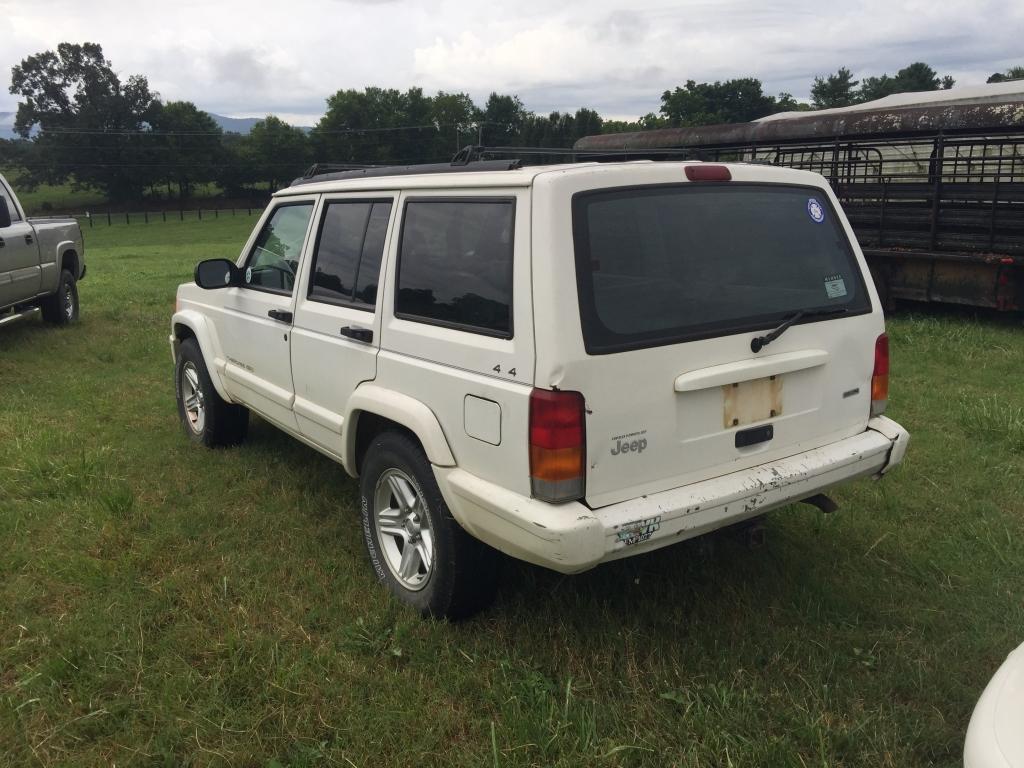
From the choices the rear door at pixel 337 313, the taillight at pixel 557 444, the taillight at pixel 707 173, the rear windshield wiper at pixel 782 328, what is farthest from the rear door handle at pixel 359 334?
the rear windshield wiper at pixel 782 328

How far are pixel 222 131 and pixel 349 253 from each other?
9049cm

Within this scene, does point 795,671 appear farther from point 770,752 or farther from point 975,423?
point 975,423

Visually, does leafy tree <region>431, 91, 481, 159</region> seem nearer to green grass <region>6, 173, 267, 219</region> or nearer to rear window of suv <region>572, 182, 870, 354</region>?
green grass <region>6, 173, 267, 219</region>

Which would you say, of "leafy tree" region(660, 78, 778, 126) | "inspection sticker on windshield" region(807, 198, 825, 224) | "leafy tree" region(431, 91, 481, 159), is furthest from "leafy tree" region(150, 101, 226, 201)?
"inspection sticker on windshield" region(807, 198, 825, 224)

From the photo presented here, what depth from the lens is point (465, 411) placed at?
2.89 meters

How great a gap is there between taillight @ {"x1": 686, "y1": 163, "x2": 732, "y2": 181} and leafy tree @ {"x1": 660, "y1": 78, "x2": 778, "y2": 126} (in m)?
87.4

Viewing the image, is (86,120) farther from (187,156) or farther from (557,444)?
(557,444)

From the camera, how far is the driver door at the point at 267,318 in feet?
13.9

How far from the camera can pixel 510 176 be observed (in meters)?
2.86

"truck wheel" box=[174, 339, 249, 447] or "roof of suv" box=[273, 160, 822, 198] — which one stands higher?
"roof of suv" box=[273, 160, 822, 198]

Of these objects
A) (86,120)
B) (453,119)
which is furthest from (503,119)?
(86,120)

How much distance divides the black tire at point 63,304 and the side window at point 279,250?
6.70m

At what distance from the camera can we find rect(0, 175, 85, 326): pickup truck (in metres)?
8.74

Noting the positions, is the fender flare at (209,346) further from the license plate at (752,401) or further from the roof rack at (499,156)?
the license plate at (752,401)
